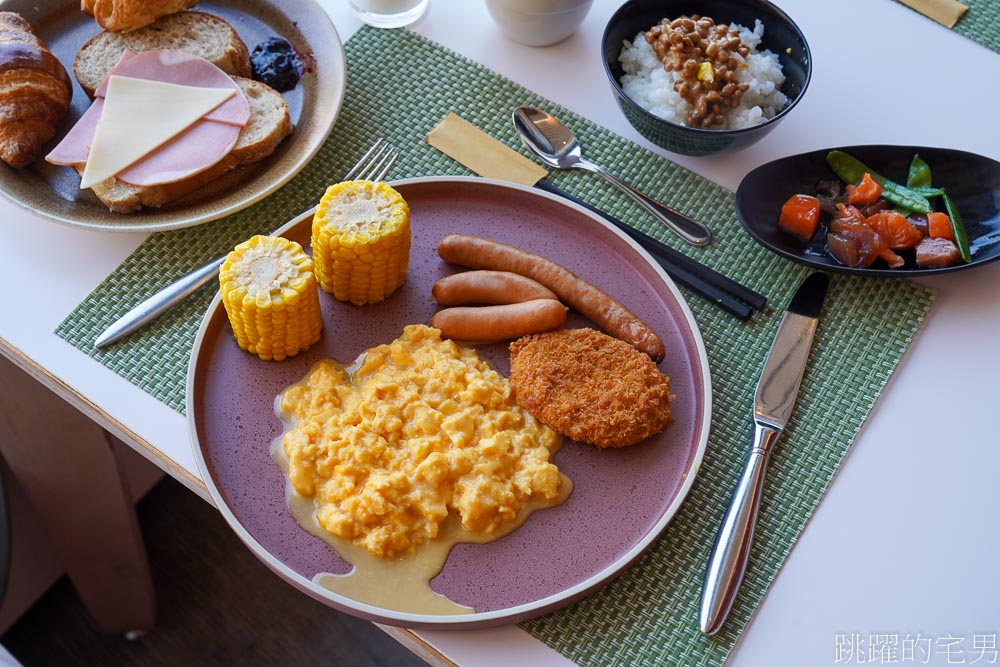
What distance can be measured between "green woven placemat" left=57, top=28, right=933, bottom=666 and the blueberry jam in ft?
0.59

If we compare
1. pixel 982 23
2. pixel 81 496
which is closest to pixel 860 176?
pixel 982 23

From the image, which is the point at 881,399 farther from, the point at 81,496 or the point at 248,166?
the point at 81,496

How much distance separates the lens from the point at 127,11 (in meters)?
2.43

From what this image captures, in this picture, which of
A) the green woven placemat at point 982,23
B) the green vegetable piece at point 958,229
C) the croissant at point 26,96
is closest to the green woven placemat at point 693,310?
the green vegetable piece at point 958,229

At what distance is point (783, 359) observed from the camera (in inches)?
84.7

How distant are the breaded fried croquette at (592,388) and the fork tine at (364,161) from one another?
0.76 meters

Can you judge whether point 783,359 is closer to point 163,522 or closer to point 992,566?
point 992,566

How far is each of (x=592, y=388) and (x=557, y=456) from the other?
173 mm

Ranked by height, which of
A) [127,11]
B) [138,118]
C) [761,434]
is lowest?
[761,434]

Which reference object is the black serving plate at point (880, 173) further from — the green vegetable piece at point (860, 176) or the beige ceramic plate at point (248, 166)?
the beige ceramic plate at point (248, 166)

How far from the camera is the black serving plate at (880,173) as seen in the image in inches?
90.4

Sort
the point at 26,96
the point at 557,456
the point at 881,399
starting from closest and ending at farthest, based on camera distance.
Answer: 1. the point at 557,456
2. the point at 881,399
3. the point at 26,96

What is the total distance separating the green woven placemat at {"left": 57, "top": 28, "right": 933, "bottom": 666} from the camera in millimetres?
1837

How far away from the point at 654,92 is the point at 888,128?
2.51ft
